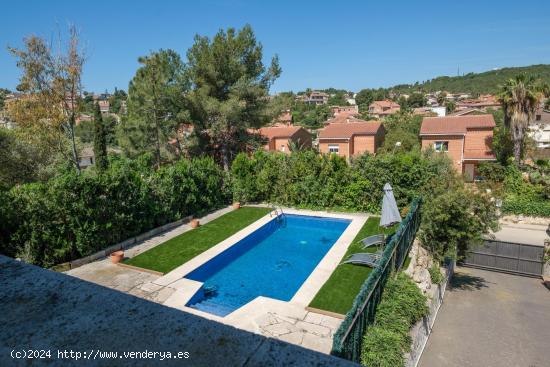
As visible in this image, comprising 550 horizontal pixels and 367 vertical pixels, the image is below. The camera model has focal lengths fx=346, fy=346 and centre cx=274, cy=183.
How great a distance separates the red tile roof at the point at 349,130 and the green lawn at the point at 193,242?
24.0 m

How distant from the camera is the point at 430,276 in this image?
43.8ft

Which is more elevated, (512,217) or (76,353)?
(76,353)

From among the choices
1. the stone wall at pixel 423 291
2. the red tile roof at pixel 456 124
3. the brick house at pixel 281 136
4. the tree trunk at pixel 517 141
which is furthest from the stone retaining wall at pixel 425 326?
the brick house at pixel 281 136

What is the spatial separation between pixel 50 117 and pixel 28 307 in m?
27.2

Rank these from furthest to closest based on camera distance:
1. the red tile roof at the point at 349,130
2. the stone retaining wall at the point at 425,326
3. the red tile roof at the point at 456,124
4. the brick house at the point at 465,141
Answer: the red tile roof at the point at 349,130 → the red tile roof at the point at 456,124 → the brick house at the point at 465,141 → the stone retaining wall at the point at 425,326

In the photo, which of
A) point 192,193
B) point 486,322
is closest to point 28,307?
point 486,322

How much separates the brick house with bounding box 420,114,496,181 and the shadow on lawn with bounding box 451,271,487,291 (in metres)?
20.3

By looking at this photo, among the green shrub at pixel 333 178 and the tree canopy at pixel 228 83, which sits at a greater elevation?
the tree canopy at pixel 228 83

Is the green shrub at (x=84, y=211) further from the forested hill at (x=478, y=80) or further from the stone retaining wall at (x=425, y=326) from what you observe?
the forested hill at (x=478, y=80)

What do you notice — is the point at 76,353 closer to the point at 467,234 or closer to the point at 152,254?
the point at 152,254

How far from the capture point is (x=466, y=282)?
16578 mm

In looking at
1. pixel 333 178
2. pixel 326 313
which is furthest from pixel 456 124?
pixel 326 313

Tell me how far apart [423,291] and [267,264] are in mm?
6151

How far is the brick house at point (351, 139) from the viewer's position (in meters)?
41.8
